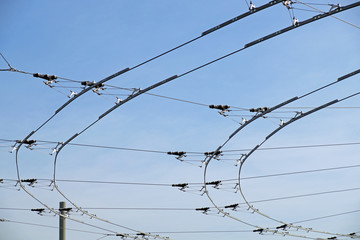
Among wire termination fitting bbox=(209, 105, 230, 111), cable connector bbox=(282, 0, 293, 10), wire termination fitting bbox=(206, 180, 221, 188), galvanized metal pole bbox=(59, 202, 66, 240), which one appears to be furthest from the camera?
wire termination fitting bbox=(206, 180, 221, 188)

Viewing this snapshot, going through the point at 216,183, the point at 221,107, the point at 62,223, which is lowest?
the point at 62,223

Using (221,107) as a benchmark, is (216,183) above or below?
below

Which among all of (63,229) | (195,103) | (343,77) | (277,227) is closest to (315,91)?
(343,77)

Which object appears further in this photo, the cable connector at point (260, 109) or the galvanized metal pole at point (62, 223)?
the galvanized metal pole at point (62, 223)

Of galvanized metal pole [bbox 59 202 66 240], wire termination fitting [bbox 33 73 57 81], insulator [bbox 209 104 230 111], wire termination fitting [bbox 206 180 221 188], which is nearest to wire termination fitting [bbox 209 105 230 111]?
insulator [bbox 209 104 230 111]

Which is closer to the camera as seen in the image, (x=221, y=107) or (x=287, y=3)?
(x=287, y=3)

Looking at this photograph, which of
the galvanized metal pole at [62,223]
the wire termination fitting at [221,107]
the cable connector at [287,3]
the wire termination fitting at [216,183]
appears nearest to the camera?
the cable connector at [287,3]

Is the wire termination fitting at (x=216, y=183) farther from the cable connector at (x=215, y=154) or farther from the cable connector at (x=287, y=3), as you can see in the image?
the cable connector at (x=287, y=3)

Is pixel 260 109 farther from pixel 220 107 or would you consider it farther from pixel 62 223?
pixel 62 223

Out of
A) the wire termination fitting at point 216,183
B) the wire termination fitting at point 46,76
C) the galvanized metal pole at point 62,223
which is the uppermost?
the wire termination fitting at point 216,183

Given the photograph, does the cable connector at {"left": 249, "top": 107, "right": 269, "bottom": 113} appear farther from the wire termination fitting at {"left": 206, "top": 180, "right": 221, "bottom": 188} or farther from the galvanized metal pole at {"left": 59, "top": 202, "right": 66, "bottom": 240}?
the galvanized metal pole at {"left": 59, "top": 202, "right": 66, "bottom": 240}

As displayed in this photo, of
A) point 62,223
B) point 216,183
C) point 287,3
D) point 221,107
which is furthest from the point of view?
point 216,183

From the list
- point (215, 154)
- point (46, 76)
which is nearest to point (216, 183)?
point (215, 154)

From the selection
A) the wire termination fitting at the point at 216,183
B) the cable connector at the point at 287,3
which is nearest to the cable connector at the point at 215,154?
the wire termination fitting at the point at 216,183
